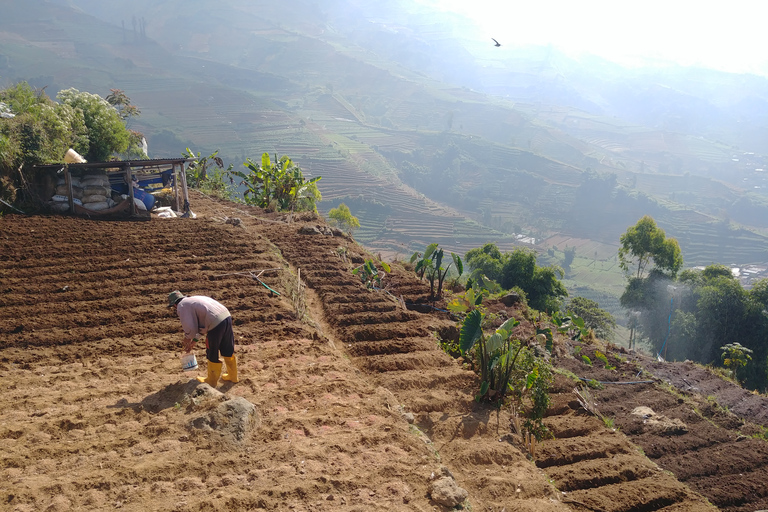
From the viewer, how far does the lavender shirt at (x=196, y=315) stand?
5.81 meters

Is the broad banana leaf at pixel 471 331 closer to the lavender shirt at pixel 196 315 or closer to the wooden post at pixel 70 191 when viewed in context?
the lavender shirt at pixel 196 315

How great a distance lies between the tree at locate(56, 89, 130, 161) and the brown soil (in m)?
7.02

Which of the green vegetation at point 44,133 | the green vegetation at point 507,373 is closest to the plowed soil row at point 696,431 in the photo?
the green vegetation at point 507,373

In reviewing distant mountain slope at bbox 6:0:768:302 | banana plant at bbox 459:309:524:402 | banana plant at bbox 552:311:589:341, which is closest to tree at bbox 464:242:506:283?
banana plant at bbox 552:311:589:341

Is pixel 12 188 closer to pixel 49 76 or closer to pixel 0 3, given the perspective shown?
pixel 49 76

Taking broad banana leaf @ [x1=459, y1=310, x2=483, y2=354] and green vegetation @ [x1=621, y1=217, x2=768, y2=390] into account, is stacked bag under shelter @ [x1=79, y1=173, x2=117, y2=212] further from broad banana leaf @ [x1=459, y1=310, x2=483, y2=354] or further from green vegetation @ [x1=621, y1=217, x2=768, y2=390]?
green vegetation @ [x1=621, y1=217, x2=768, y2=390]

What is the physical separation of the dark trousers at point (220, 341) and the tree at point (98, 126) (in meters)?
14.0

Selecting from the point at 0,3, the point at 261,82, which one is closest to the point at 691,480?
the point at 261,82

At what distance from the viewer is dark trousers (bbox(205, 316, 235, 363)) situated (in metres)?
5.91

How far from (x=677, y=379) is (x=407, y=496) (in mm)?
10785

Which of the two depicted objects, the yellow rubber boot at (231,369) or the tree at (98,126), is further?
the tree at (98,126)

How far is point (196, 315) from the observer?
588 centimetres

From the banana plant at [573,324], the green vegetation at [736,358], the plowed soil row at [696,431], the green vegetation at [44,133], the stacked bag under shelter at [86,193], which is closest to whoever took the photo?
the plowed soil row at [696,431]

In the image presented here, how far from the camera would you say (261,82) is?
172 m
